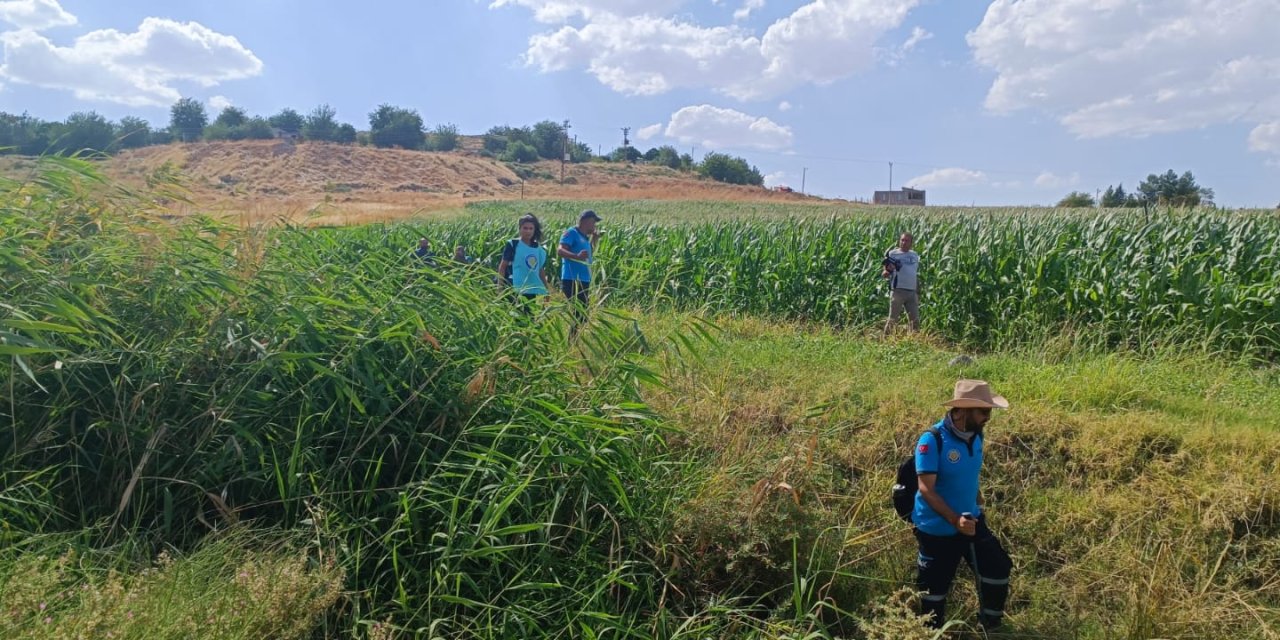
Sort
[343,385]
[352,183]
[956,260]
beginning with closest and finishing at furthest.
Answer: [343,385]
[956,260]
[352,183]

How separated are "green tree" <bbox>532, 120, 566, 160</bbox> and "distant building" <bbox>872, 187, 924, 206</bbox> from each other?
157 ft

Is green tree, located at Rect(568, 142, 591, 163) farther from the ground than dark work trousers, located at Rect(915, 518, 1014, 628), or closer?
farther from the ground

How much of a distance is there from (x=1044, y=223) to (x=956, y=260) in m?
1.83

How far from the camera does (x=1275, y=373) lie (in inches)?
275

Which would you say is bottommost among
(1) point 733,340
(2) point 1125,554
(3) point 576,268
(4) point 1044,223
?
(2) point 1125,554

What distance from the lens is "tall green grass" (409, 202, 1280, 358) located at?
25.6 feet

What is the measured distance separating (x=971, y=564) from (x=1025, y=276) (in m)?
6.39

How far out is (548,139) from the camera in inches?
3986

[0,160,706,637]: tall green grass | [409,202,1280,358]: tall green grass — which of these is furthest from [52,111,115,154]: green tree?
[409,202,1280,358]: tall green grass

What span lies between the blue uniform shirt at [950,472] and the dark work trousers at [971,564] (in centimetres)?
8

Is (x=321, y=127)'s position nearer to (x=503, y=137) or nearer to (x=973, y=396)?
(x=503, y=137)

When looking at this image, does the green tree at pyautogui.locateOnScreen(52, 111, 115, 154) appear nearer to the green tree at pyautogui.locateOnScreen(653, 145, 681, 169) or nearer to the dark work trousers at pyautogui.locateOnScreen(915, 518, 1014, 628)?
the dark work trousers at pyautogui.locateOnScreen(915, 518, 1014, 628)

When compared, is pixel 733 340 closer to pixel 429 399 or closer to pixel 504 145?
pixel 429 399

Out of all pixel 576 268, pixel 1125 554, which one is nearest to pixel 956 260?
pixel 576 268
